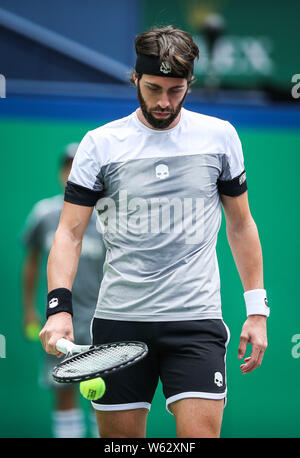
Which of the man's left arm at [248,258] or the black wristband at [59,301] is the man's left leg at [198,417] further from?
the black wristband at [59,301]

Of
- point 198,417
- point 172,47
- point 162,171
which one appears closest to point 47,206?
point 162,171

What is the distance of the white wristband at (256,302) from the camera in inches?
138

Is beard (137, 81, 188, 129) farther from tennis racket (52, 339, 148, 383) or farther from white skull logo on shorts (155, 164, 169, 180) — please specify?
tennis racket (52, 339, 148, 383)

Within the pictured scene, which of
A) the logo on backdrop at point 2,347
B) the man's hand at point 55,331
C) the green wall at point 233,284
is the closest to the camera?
the man's hand at point 55,331

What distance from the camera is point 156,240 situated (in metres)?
3.37

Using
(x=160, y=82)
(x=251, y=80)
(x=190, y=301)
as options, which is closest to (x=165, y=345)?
(x=190, y=301)

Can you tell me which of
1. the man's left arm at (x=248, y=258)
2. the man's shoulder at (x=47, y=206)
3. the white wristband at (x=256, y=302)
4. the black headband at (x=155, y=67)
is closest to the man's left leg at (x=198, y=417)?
the man's left arm at (x=248, y=258)

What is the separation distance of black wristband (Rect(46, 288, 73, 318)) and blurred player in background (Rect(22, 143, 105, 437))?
199cm

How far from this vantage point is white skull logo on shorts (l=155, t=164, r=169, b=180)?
11.2 feet

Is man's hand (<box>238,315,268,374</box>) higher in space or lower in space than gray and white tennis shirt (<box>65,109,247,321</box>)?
lower

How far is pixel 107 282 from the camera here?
3471 mm

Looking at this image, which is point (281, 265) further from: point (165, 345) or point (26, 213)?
point (165, 345)

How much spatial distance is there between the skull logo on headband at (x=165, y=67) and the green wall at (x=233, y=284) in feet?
7.13

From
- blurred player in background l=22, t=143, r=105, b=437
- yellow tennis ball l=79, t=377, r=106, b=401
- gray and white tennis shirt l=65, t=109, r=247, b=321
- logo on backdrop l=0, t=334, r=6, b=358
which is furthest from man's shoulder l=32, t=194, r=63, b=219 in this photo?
yellow tennis ball l=79, t=377, r=106, b=401
